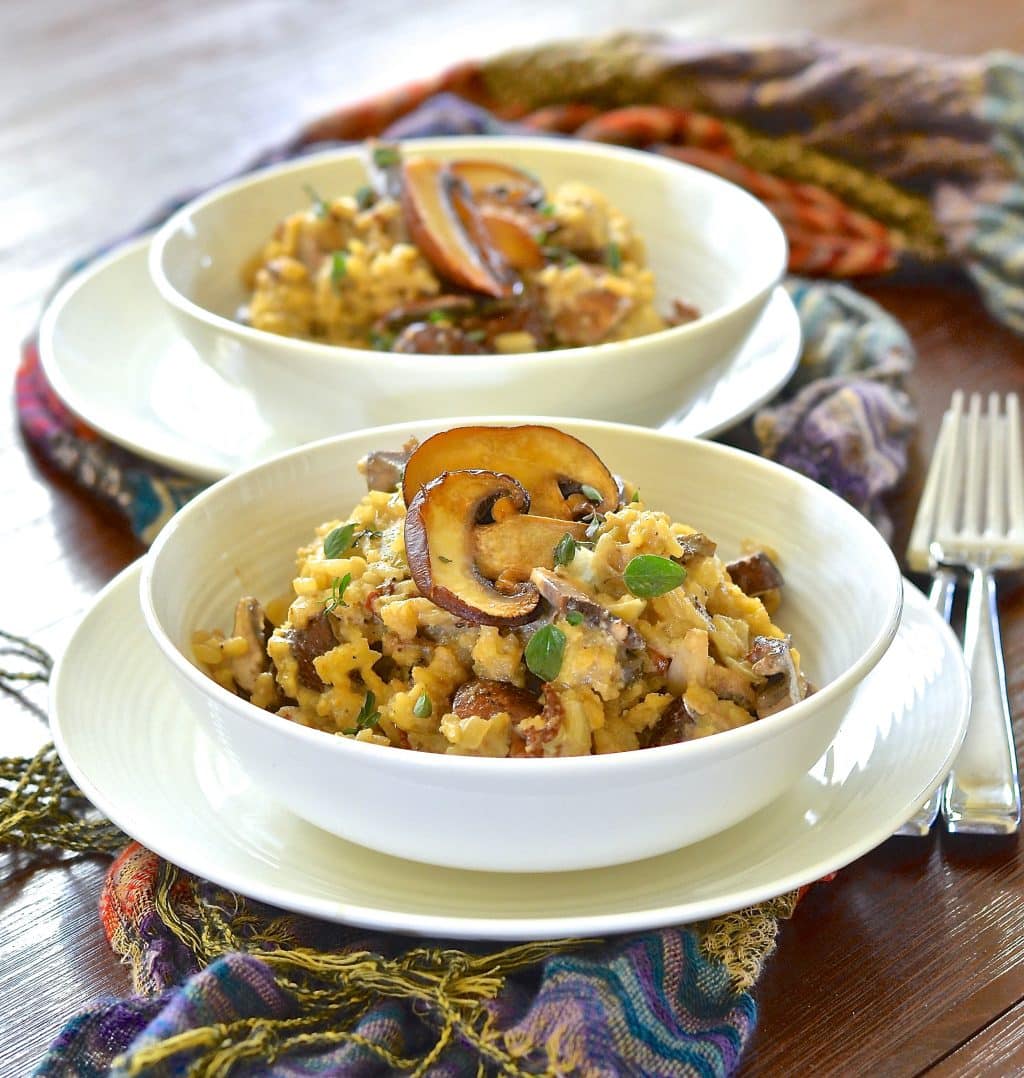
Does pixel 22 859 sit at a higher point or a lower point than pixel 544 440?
lower

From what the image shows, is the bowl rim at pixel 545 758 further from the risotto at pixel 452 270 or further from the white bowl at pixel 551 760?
the risotto at pixel 452 270

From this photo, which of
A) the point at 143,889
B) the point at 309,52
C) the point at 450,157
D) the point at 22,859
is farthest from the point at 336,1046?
the point at 309,52

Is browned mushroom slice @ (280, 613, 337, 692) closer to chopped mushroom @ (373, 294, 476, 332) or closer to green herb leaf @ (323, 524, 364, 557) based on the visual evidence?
green herb leaf @ (323, 524, 364, 557)

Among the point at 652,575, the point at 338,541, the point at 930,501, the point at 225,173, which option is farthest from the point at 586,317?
the point at 225,173

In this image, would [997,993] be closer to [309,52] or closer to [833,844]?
[833,844]

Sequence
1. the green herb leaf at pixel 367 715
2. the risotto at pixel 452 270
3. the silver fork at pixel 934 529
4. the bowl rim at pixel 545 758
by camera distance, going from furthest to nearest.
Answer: the risotto at pixel 452 270 → the silver fork at pixel 934 529 → the green herb leaf at pixel 367 715 → the bowl rim at pixel 545 758

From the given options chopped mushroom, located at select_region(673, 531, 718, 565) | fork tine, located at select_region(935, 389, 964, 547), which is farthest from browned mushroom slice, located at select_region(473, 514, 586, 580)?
fork tine, located at select_region(935, 389, 964, 547)

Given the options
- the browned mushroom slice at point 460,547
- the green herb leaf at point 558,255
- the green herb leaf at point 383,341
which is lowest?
the green herb leaf at point 558,255

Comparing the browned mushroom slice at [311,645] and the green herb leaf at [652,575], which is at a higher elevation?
the green herb leaf at [652,575]

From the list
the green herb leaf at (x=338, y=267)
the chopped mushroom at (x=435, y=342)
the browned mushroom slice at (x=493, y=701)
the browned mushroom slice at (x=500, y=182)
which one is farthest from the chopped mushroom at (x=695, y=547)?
the browned mushroom slice at (x=500, y=182)
